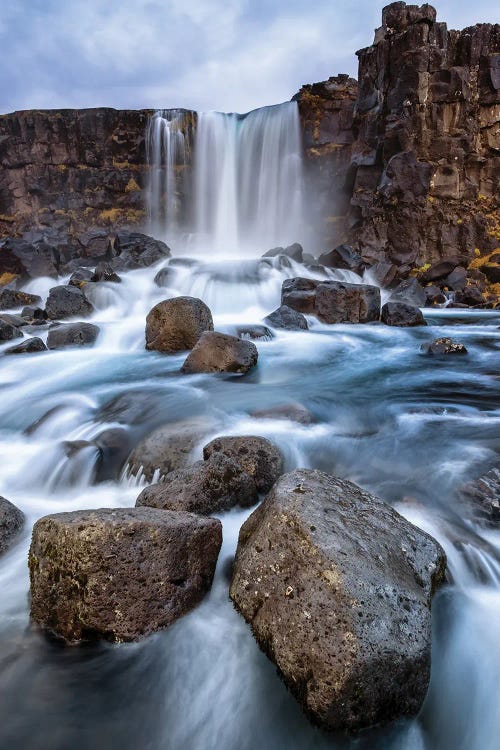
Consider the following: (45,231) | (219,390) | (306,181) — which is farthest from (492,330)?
(45,231)

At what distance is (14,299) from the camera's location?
1650 cm

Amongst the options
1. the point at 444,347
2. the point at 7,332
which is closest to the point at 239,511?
the point at 444,347

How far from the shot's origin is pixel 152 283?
17.9 metres

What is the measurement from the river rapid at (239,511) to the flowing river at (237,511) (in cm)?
1

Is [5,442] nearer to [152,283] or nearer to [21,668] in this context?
[21,668]

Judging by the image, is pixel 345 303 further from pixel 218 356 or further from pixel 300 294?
pixel 218 356

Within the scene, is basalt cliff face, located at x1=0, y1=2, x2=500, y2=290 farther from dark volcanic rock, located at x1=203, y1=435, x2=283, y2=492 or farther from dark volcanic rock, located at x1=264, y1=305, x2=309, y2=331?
dark volcanic rock, located at x1=203, y1=435, x2=283, y2=492

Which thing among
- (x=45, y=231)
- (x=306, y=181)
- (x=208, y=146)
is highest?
(x=208, y=146)

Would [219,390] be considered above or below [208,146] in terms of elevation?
below

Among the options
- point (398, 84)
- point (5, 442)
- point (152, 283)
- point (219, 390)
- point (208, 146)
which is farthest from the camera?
point (208, 146)

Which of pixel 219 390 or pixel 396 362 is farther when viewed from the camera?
pixel 396 362

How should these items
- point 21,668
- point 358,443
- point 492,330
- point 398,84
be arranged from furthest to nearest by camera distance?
point 398,84 → point 492,330 → point 358,443 → point 21,668

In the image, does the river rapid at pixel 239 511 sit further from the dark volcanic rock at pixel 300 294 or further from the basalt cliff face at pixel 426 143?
the basalt cliff face at pixel 426 143

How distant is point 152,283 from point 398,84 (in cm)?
1512
